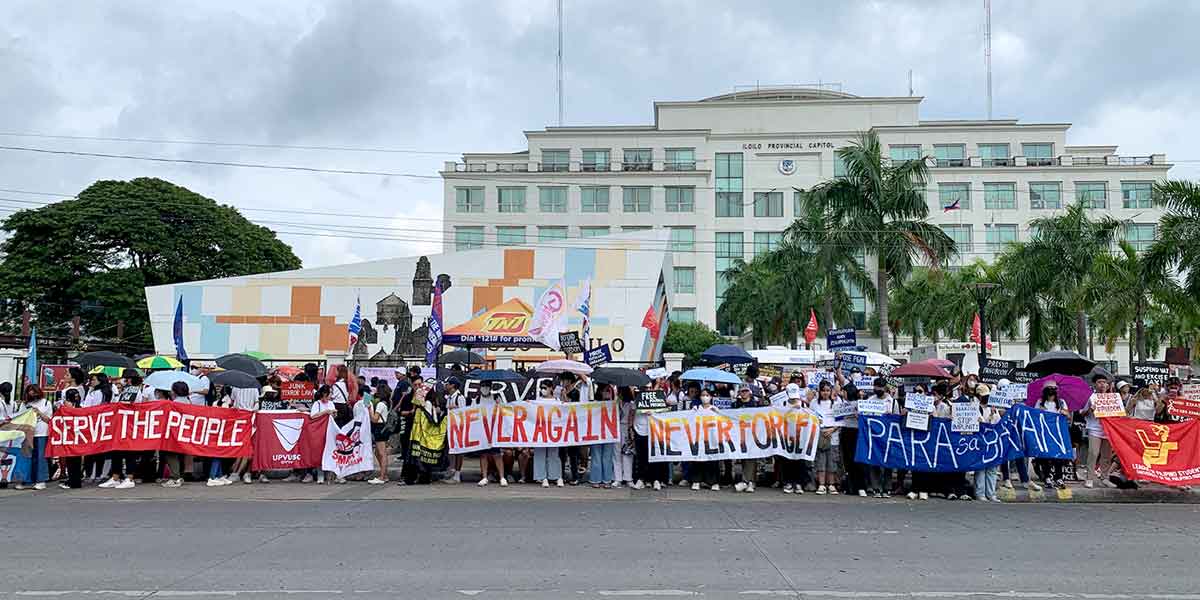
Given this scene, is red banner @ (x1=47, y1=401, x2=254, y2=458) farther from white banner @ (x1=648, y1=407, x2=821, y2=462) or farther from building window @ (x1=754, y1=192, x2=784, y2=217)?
building window @ (x1=754, y1=192, x2=784, y2=217)

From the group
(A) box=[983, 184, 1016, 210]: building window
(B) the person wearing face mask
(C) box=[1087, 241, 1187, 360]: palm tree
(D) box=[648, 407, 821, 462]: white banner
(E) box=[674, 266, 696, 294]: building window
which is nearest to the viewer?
(D) box=[648, 407, 821, 462]: white banner

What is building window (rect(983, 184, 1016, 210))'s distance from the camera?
78.1 m

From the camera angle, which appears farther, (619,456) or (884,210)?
(884,210)

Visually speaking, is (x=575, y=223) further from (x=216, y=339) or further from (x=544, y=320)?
(x=544, y=320)

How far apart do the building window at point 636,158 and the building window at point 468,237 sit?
12.6 meters

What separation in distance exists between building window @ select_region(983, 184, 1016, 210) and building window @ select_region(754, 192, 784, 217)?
1651 cm

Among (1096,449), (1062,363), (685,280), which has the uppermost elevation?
(685,280)

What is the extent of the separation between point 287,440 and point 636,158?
63.8 metres

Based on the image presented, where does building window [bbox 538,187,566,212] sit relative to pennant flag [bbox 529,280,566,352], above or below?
above

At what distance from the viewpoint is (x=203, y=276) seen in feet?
186

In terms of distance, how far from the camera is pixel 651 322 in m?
43.0

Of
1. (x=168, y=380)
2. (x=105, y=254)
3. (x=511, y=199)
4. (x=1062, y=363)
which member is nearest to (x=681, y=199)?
(x=511, y=199)

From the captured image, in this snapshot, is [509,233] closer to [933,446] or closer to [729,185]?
[729,185]

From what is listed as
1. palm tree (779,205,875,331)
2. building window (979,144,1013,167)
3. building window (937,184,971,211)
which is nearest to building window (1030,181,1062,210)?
building window (979,144,1013,167)
